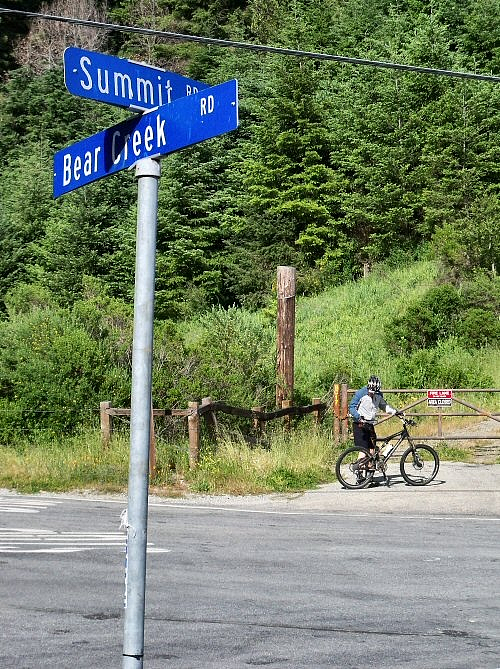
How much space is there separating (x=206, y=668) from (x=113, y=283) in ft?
132

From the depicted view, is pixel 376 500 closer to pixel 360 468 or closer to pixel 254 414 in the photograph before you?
pixel 360 468

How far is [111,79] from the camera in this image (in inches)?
160

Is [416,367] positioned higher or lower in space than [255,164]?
lower

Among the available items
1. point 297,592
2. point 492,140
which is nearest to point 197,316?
point 492,140

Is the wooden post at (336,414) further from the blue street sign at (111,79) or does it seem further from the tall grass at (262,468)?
the blue street sign at (111,79)

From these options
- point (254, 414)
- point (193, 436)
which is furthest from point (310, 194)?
point (193, 436)

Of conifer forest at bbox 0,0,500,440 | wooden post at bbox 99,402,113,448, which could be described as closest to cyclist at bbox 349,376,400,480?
wooden post at bbox 99,402,113,448

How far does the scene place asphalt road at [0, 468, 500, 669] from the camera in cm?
716

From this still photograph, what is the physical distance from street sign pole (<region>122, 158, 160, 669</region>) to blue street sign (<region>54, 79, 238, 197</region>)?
14.5 inches

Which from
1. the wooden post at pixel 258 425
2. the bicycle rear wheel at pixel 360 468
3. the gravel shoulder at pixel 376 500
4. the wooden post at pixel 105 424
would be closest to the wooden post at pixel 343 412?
the wooden post at pixel 258 425

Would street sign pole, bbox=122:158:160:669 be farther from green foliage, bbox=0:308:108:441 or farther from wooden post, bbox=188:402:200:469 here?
green foliage, bbox=0:308:108:441

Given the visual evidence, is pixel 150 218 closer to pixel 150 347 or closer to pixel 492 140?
pixel 150 347

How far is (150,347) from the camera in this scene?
3.62 m

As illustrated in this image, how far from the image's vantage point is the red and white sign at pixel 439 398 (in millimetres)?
19844
